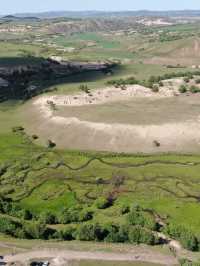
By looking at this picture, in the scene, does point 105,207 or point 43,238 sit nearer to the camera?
point 43,238

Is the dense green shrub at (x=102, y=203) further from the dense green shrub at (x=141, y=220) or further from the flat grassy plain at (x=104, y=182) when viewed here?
the dense green shrub at (x=141, y=220)

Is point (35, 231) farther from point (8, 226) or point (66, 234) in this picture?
point (66, 234)

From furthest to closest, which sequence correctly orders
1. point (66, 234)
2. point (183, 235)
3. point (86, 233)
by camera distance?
point (66, 234), point (86, 233), point (183, 235)

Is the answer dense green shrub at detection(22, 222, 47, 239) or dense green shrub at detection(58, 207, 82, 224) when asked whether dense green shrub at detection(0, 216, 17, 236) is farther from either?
dense green shrub at detection(58, 207, 82, 224)

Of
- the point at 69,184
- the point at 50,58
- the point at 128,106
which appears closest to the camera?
the point at 69,184

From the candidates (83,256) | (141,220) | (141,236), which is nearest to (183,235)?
(141,236)

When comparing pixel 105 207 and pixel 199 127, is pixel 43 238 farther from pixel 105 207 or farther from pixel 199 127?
pixel 199 127

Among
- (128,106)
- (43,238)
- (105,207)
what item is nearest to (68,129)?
(128,106)

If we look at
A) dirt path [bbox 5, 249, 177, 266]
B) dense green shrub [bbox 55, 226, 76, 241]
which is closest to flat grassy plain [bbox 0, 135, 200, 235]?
dense green shrub [bbox 55, 226, 76, 241]
